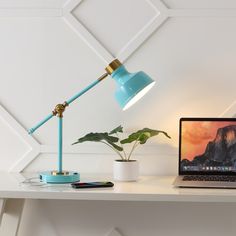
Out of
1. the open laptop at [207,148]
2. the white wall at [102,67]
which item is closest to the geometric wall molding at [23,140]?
the white wall at [102,67]

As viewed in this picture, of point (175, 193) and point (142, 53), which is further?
point (142, 53)

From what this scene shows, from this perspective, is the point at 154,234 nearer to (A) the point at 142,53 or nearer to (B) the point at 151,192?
(B) the point at 151,192

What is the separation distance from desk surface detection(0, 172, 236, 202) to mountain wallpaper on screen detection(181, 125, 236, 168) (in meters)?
0.16

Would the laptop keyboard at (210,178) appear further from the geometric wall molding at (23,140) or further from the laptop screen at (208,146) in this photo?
the geometric wall molding at (23,140)

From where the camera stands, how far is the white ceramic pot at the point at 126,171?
1426 mm

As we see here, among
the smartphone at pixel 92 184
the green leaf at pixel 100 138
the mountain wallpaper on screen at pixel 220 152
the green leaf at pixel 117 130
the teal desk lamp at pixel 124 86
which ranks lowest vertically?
the smartphone at pixel 92 184

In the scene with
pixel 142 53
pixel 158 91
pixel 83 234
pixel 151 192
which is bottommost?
pixel 83 234

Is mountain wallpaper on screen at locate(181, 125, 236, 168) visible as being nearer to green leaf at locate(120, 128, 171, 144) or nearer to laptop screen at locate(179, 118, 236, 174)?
laptop screen at locate(179, 118, 236, 174)

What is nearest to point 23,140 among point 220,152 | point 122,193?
point 122,193

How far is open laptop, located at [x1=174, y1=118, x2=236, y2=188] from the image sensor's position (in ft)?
4.76

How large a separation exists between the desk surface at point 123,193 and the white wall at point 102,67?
0.26 m

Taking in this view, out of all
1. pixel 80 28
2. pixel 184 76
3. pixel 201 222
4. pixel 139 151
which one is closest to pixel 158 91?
pixel 184 76

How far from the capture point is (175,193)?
48.0 inches

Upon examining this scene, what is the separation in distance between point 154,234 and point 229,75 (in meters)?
0.53
